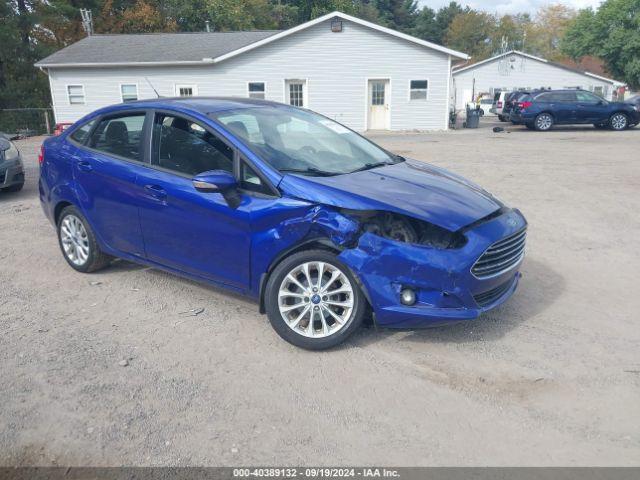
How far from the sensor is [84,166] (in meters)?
5.18

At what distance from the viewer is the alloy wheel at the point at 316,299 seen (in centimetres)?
385

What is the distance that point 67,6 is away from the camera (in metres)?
34.8

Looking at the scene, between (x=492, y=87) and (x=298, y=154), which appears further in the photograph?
(x=492, y=87)

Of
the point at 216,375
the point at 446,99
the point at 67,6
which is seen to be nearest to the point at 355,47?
the point at 446,99

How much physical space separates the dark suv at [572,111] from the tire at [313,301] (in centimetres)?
2189

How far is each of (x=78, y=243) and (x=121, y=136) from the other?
3.93 ft

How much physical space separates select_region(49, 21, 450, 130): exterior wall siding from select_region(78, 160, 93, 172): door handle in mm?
20111

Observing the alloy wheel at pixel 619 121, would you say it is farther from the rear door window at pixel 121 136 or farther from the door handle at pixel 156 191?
the door handle at pixel 156 191

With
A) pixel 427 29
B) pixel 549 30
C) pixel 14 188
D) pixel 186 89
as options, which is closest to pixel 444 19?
pixel 427 29

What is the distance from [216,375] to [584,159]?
12339 millimetres

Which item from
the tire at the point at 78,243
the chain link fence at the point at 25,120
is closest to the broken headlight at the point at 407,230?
the tire at the point at 78,243

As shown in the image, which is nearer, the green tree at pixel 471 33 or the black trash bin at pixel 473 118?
the black trash bin at pixel 473 118

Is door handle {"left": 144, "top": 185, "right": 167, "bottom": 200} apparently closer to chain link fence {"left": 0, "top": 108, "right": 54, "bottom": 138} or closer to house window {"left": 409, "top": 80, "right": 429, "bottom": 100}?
house window {"left": 409, "top": 80, "right": 429, "bottom": 100}

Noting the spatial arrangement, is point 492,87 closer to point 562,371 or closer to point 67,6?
point 67,6
